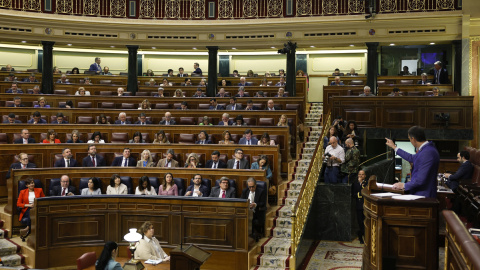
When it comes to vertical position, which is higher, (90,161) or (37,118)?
(37,118)

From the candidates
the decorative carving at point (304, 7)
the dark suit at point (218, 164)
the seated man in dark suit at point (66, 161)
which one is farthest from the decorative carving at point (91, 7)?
the dark suit at point (218, 164)

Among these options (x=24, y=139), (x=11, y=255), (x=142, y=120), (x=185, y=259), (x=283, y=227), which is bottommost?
(x=11, y=255)

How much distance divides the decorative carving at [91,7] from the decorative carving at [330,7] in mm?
5925

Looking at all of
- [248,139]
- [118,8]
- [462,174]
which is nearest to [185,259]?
[248,139]

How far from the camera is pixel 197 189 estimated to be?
728cm

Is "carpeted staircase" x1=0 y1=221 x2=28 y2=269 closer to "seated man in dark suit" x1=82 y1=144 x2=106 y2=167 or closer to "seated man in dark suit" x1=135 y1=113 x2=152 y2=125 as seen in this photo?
"seated man in dark suit" x1=82 y1=144 x2=106 y2=167

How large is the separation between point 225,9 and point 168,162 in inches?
285

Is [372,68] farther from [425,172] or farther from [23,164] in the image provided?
[425,172]

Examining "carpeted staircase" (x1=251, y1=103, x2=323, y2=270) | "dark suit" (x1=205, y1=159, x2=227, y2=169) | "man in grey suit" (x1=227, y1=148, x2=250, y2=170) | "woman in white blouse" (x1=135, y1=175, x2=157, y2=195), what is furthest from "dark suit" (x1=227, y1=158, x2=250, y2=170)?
"woman in white blouse" (x1=135, y1=175, x2=157, y2=195)

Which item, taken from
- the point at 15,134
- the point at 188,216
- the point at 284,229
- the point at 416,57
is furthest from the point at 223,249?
the point at 416,57

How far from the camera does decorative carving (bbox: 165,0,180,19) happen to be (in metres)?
14.5

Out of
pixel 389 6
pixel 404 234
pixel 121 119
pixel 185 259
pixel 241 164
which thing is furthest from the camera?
pixel 389 6

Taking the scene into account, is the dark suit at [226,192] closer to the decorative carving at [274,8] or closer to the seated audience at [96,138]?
the seated audience at [96,138]

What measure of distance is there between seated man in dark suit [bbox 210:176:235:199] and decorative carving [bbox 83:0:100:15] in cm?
875
